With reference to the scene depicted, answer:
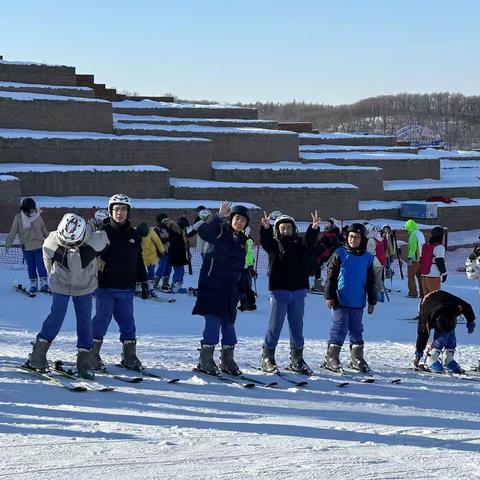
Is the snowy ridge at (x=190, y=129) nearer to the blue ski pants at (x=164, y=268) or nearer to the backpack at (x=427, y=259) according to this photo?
the blue ski pants at (x=164, y=268)

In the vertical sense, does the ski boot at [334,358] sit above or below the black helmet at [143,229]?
below

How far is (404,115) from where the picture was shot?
104625 millimetres

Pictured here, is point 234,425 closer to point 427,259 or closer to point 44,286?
point 427,259

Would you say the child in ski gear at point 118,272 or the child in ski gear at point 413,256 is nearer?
the child in ski gear at point 118,272

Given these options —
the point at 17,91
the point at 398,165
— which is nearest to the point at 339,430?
the point at 17,91

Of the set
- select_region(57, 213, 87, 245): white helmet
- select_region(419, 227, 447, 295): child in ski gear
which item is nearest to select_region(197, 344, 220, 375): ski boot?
select_region(57, 213, 87, 245): white helmet

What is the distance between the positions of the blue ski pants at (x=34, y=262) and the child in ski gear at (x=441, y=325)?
6.94 m

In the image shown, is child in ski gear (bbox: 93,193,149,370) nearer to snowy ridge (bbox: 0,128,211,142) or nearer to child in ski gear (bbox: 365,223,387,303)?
child in ski gear (bbox: 365,223,387,303)

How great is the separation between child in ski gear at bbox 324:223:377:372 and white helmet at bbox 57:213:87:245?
→ 8.45 ft

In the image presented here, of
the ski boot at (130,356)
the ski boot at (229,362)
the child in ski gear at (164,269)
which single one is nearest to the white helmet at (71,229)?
the ski boot at (130,356)

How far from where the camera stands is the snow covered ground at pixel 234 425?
6.07 meters

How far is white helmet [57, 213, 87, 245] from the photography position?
8.31 m

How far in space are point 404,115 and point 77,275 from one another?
9898 centimetres

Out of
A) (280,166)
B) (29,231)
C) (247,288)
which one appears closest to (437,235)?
(247,288)
